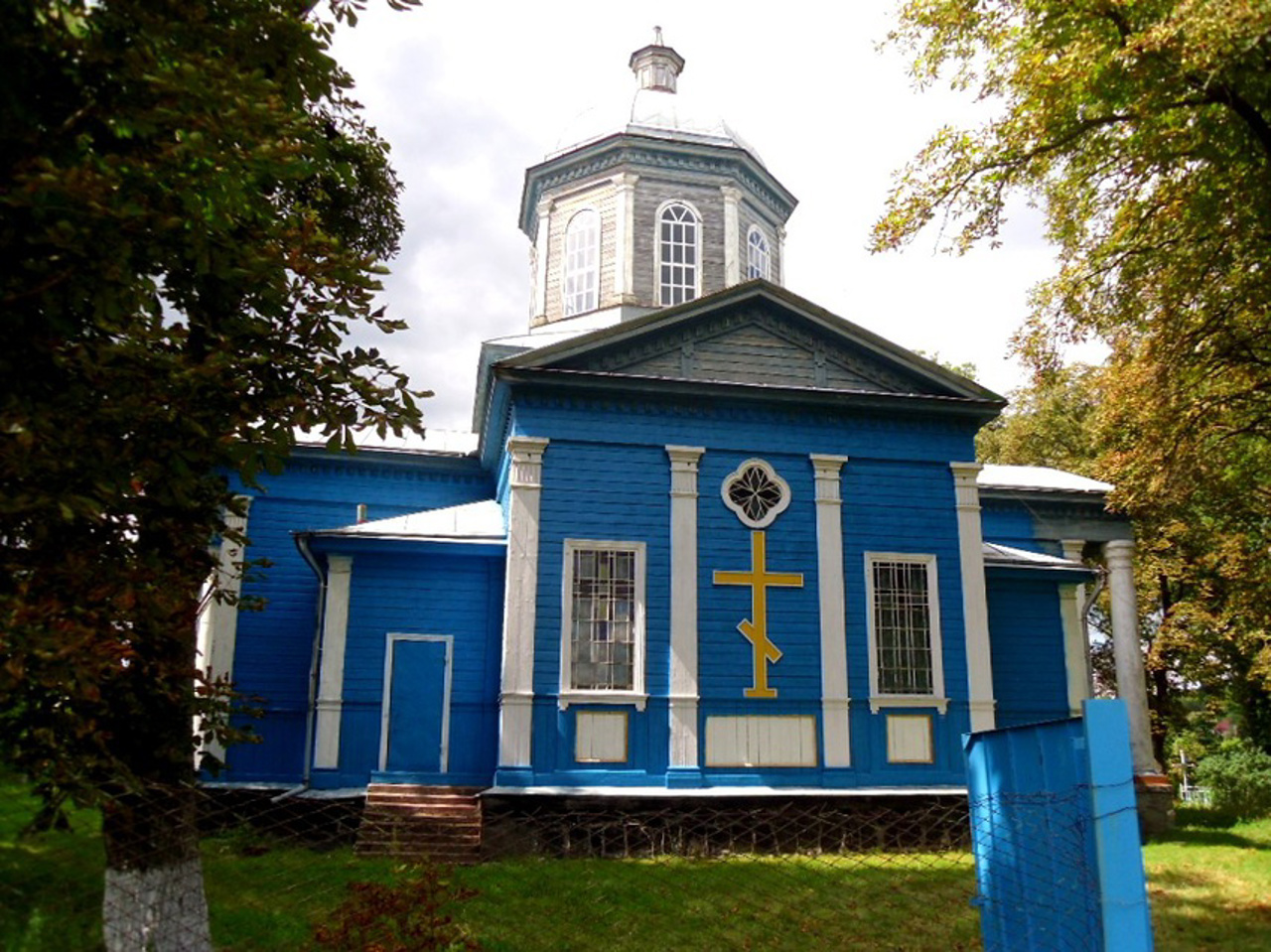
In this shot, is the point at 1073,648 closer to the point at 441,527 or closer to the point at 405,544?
the point at 441,527

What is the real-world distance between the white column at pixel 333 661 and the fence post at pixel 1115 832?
→ 404 inches

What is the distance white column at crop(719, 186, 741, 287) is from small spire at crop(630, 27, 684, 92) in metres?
3.80

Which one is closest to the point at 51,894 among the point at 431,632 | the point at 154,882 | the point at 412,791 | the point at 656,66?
the point at 154,882

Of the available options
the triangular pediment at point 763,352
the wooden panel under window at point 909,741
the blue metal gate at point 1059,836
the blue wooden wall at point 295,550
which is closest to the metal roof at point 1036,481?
the triangular pediment at point 763,352

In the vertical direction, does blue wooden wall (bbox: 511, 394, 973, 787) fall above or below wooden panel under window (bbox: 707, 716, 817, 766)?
above

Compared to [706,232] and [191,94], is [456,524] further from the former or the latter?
[191,94]

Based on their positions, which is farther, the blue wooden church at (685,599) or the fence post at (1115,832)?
the blue wooden church at (685,599)

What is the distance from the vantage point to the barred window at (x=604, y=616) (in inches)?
498

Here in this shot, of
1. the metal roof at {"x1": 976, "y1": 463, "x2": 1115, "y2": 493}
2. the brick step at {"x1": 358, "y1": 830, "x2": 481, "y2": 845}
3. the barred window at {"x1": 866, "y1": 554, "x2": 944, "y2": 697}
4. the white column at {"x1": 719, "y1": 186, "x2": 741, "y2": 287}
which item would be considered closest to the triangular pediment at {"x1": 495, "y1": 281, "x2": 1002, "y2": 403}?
the barred window at {"x1": 866, "y1": 554, "x2": 944, "y2": 697}

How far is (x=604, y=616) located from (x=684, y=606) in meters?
0.99

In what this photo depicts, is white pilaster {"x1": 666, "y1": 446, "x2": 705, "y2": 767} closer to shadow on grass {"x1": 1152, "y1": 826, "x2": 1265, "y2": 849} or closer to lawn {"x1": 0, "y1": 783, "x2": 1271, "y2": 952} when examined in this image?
lawn {"x1": 0, "y1": 783, "x2": 1271, "y2": 952}

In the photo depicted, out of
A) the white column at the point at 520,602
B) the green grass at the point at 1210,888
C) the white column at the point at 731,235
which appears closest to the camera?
the green grass at the point at 1210,888

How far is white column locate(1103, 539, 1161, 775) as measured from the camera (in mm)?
15305

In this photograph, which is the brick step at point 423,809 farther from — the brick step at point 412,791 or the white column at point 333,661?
the white column at point 333,661
